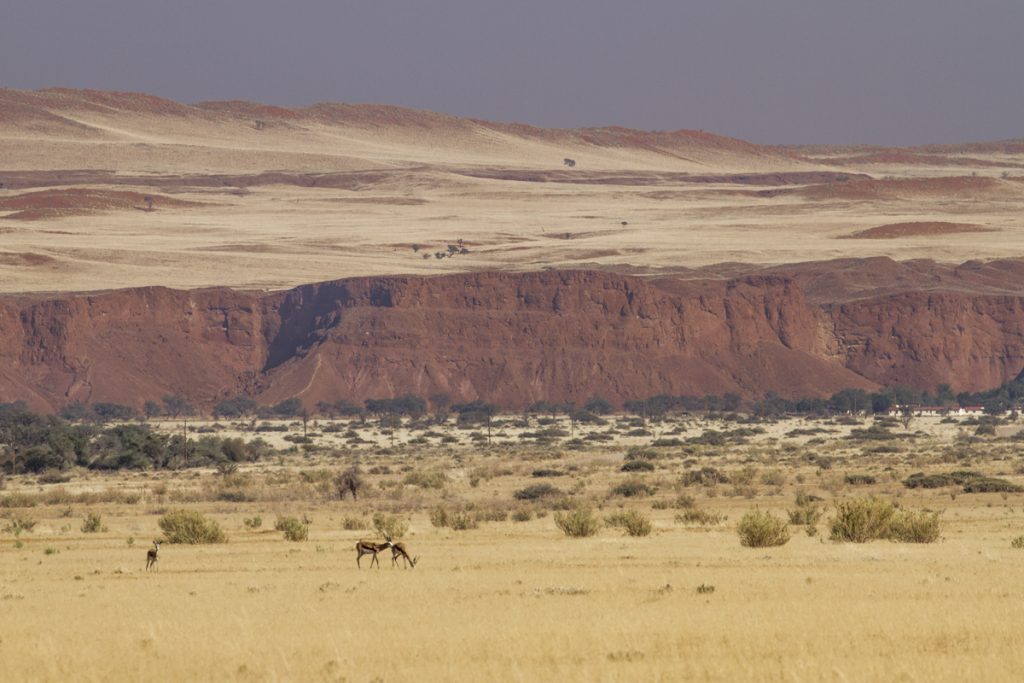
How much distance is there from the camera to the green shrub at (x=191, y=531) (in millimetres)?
26016

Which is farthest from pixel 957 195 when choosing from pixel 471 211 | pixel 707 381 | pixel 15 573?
pixel 15 573

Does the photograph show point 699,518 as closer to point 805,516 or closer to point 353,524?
point 805,516

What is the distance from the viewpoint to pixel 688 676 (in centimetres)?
1347

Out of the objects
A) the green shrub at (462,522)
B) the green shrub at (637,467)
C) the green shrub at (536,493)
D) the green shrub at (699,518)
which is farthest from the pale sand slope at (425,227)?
the green shrub at (699,518)

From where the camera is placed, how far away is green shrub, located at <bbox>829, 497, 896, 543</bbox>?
2452 cm

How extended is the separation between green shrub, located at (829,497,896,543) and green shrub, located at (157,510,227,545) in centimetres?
904

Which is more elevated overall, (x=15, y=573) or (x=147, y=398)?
(x=15, y=573)

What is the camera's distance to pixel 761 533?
23.4 meters

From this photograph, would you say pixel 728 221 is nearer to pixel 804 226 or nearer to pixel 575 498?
pixel 804 226

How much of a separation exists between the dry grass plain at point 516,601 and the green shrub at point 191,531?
1.75ft

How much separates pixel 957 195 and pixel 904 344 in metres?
96.6

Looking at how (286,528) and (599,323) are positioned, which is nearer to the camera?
(286,528)

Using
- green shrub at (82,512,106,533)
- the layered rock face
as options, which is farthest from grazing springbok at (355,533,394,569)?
the layered rock face

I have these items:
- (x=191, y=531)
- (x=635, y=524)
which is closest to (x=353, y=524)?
(x=191, y=531)
